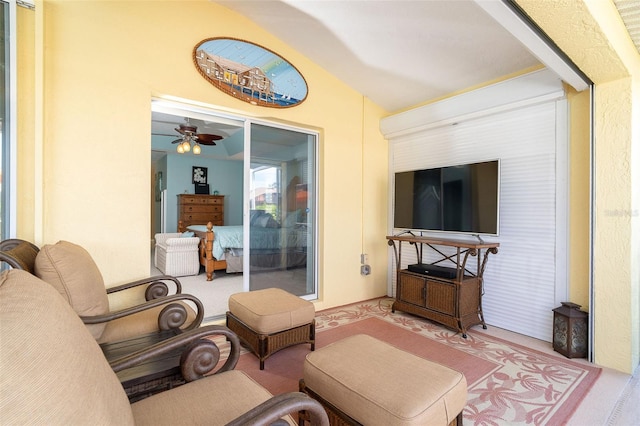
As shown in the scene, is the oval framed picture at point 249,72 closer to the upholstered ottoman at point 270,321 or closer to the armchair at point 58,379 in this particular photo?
the upholstered ottoman at point 270,321

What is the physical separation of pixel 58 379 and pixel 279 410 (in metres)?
0.53

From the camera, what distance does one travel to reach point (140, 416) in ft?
3.27

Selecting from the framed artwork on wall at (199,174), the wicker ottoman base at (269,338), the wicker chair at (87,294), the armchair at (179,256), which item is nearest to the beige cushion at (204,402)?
the wicker chair at (87,294)

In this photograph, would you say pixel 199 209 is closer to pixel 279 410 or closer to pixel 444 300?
pixel 444 300

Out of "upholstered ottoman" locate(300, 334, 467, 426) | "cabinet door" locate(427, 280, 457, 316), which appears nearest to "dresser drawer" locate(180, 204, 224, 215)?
"cabinet door" locate(427, 280, 457, 316)

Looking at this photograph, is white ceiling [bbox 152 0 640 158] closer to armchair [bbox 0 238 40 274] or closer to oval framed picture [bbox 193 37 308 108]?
oval framed picture [bbox 193 37 308 108]

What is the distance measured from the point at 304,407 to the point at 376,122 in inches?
144

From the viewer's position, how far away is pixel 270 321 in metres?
2.15

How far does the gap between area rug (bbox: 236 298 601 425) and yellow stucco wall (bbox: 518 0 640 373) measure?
30cm

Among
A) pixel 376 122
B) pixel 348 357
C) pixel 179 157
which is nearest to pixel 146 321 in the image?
pixel 348 357

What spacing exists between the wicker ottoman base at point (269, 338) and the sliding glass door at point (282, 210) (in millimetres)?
816

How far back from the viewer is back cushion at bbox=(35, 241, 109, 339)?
1.43m

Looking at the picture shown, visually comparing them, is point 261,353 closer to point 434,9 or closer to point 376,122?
point 434,9

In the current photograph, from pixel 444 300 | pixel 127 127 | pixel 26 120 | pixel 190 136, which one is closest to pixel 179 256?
pixel 190 136
